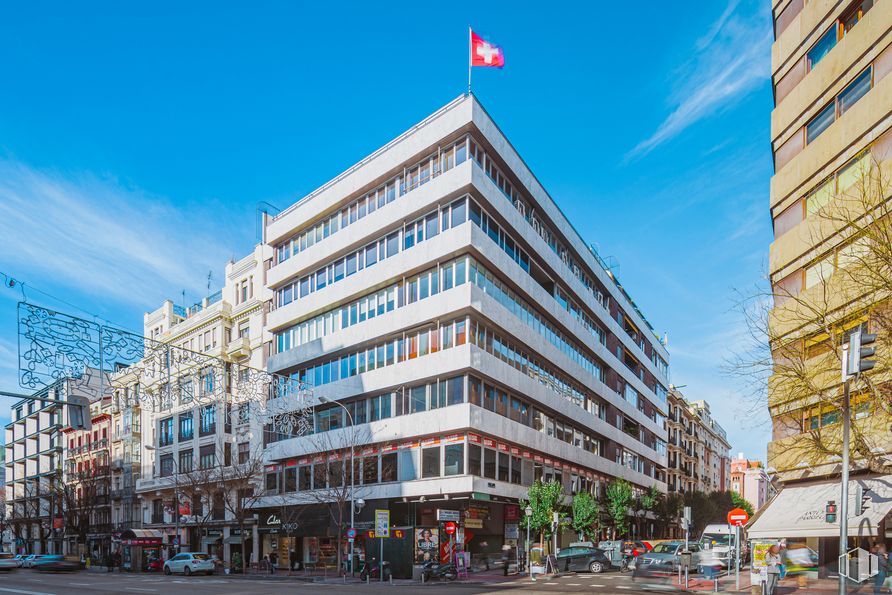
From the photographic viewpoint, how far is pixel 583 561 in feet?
121

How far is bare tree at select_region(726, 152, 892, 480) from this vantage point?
54.5 feet

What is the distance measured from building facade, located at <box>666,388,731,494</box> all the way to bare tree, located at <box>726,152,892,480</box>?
72092 millimetres

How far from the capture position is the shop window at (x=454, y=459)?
37.5 m

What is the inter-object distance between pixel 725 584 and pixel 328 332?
92.3 feet

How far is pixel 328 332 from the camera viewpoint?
4662 cm

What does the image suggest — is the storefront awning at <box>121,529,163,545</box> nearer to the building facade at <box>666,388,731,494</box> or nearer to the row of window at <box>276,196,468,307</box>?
the row of window at <box>276,196,468,307</box>

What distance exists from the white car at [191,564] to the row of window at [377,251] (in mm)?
17895

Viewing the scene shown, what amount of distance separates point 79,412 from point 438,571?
19.7 meters

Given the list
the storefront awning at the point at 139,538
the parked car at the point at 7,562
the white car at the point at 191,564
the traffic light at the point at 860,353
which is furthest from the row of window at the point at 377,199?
the parked car at the point at 7,562

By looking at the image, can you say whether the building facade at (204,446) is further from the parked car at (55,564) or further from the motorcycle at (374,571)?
the motorcycle at (374,571)

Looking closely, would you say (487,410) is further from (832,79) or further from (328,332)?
(832,79)

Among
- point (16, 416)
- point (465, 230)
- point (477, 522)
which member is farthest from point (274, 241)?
point (16, 416)

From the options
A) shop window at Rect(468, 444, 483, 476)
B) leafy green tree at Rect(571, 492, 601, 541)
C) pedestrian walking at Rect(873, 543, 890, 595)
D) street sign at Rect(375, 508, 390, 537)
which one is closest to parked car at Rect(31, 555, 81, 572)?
street sign at Rect(375, 508, 390, 537)

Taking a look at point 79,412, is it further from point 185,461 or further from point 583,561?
point 185,461
